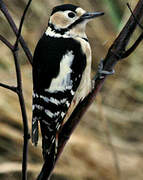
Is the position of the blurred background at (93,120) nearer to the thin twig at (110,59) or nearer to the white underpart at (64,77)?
the white underpart at (64,77)

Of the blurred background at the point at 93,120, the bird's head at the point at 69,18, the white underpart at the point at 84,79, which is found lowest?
the blurred background at the point at 93,120

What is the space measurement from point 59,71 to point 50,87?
56mm

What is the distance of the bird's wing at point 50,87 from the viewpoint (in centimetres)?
146

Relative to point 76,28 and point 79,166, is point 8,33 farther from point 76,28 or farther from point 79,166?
point 76,28

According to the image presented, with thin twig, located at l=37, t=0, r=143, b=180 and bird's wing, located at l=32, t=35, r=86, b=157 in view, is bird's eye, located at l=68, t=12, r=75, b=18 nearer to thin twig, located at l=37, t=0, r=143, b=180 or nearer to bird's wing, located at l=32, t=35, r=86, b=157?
bird's wing, located at l=32, t=35, r=86, b=157

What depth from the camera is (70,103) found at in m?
1.54

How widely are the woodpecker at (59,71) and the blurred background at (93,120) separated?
1263 mm

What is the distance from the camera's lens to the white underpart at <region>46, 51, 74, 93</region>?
1474 mm

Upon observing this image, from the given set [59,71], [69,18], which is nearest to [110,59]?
[59,71]

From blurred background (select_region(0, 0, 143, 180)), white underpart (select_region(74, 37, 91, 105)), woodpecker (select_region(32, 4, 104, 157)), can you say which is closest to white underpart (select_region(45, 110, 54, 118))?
woodpecker (select_region(32, 4, 104, 157))

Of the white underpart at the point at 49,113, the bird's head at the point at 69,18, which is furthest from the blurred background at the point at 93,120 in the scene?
the white underpart at the point at 49,113

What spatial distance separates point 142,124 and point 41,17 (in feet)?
3.26

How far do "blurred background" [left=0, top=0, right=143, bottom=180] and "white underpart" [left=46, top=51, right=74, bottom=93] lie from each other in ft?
4.35

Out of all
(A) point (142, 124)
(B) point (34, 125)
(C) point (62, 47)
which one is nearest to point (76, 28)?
(C) point (62, 47)
